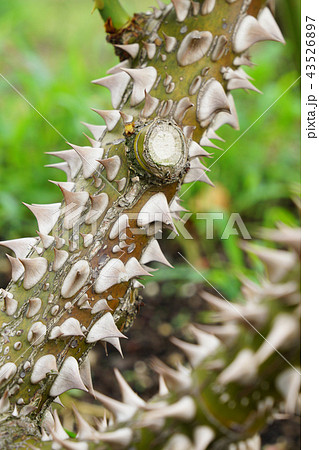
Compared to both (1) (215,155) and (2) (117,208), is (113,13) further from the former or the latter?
(1) (215,155)

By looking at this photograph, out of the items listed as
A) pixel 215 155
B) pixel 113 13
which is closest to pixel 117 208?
pixel 113 13

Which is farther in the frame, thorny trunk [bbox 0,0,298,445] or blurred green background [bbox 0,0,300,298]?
blurred green background [bbox 0,0,300,298]

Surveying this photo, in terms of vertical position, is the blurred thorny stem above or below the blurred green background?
above

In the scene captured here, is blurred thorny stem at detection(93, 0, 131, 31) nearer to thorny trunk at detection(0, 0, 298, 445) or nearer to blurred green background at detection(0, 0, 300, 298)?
thorny trunk at detection(0, 0, 298, 445)

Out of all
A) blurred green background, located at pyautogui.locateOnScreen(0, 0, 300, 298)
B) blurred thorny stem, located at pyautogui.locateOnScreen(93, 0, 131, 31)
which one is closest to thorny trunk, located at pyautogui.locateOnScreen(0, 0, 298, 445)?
blurred thorny stem, located at pyautogui.locateOnScreen(93, 0, 131, 31)

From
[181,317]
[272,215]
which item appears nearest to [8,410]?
[181,317]

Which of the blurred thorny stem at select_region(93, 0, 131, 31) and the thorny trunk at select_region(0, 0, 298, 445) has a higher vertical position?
the blurred thorny stem at select_region(93, 0, 131, 31)
